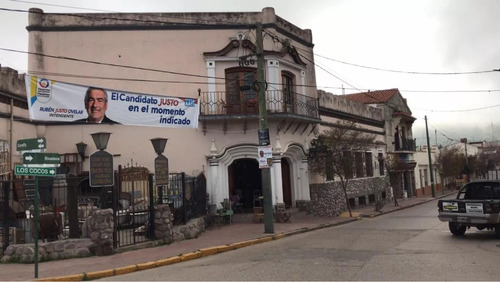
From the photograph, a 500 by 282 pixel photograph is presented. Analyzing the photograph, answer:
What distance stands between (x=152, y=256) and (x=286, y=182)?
10701mm

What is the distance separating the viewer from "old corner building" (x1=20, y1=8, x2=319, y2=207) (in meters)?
18.3

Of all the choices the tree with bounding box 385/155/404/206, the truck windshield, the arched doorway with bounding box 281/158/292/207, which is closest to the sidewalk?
the arched doorway with bounding box 281/158/292/207

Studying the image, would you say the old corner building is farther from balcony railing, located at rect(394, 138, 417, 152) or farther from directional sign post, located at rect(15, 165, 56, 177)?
balcony railing, located at rect(394, 138, 417, 152)

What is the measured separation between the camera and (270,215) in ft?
47.1

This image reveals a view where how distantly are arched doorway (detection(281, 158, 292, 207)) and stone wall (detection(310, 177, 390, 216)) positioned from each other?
1.13 m

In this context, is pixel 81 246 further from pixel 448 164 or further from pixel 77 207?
pixel 448 164

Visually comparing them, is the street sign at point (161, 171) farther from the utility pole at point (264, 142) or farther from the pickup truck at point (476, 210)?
the pickup truck at point (476, 210)

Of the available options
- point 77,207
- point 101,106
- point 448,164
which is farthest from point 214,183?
point 448,164

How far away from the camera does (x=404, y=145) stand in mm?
36062

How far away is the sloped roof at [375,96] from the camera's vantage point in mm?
34594

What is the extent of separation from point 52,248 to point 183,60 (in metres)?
10.5

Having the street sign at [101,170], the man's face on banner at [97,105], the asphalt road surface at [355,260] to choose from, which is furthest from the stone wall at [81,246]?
the man's face on banner at [97,105]

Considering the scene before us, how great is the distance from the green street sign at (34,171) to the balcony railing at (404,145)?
98.6 feet

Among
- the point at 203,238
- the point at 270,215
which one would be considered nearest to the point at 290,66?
the point at 270,215
